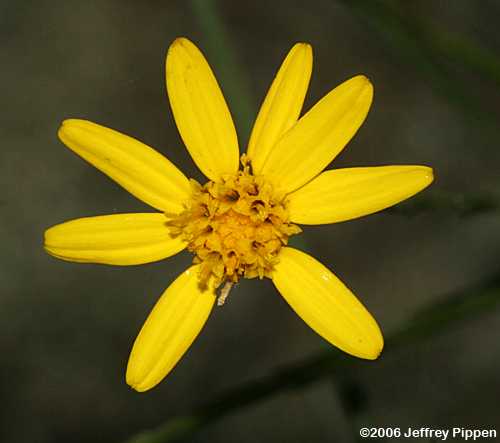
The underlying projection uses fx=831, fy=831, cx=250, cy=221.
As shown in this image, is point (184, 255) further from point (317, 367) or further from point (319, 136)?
point (319, 136)

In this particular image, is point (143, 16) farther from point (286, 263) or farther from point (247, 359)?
point (286, 263)

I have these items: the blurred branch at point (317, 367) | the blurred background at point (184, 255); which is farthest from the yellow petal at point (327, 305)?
the blurred background at point (184, 255)

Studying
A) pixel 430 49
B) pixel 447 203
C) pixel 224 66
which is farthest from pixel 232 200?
pixel 430 49

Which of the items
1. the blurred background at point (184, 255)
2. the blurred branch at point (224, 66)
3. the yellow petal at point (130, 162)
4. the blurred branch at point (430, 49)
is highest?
the blurred background at point (184, 255)

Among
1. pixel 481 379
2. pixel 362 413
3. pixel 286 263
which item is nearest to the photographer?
pixel 286 263

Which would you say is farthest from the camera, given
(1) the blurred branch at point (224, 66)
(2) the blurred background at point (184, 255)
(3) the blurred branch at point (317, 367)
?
(2) the blurred background at point (184, 255)

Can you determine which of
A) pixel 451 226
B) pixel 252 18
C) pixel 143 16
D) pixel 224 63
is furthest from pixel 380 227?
pixel 224 63

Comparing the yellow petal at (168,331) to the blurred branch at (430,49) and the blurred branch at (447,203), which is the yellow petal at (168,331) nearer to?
the blurred branch at (447,203)
